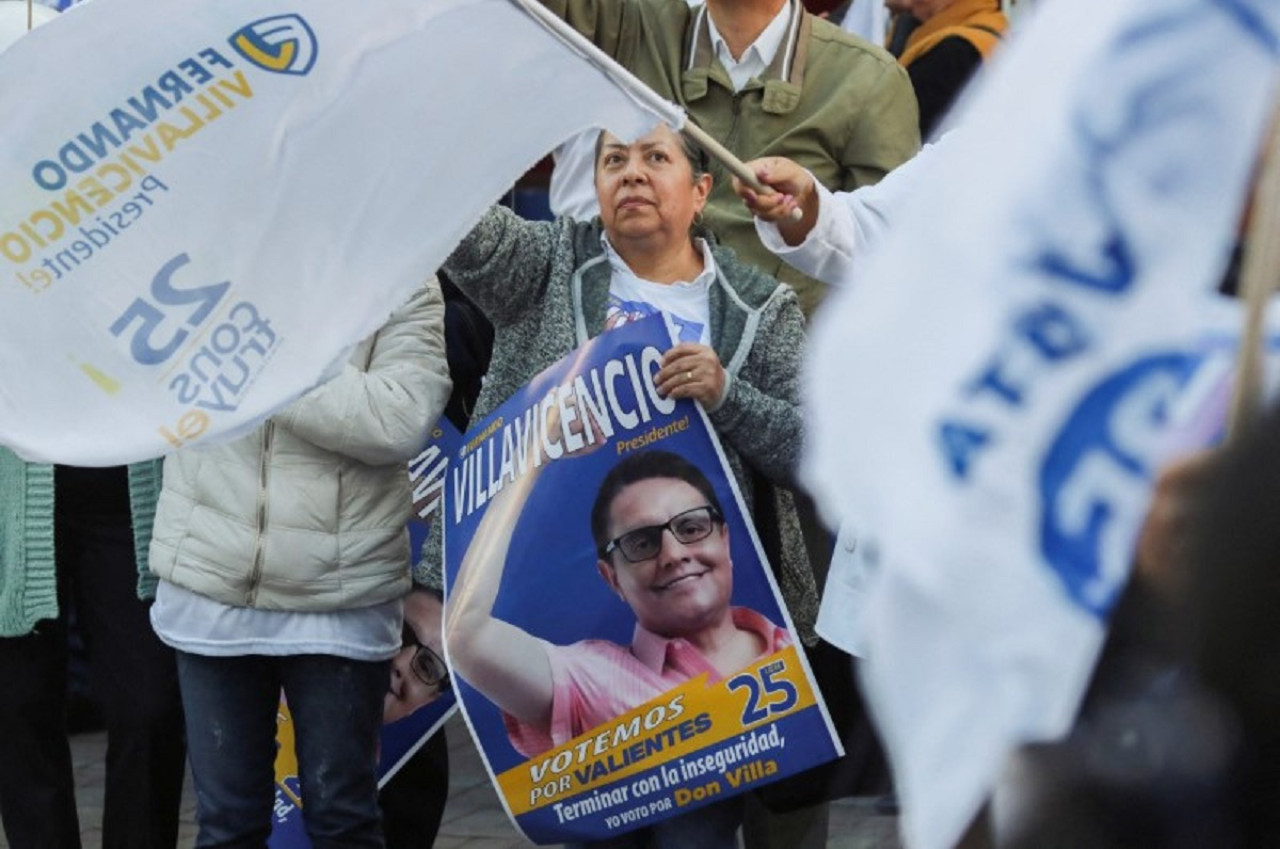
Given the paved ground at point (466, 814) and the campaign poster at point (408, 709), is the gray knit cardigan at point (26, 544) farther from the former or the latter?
the paved ground at point (466, 814)

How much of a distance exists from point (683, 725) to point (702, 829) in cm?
23

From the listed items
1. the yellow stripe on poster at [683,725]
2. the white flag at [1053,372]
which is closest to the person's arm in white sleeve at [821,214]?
the yellow stripe on poster at [683,725]

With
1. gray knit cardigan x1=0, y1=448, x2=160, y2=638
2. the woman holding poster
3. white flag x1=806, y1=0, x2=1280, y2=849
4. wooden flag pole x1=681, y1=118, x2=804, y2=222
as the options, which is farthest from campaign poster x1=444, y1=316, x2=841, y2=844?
white flag x1=806, y1=0, x2=1280, y2=849

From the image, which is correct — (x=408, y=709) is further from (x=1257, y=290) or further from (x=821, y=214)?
(x=1257, y=290)

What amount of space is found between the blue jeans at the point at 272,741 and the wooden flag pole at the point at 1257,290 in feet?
9.67

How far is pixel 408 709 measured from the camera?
519cm

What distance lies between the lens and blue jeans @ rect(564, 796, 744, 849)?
15.0ft

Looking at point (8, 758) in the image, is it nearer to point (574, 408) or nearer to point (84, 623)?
point (84, 623)

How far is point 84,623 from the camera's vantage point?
5.28m

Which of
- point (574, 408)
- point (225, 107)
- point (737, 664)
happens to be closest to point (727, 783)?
point (737, 664)

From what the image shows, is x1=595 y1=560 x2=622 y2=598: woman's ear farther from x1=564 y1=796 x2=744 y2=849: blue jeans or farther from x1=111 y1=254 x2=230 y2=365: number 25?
x1=111 y1=254 x2=230 y2=365: number 25

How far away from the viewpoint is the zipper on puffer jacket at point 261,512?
469cm

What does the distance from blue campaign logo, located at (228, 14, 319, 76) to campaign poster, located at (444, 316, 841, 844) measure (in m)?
0.80

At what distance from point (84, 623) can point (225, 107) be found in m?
1.63
